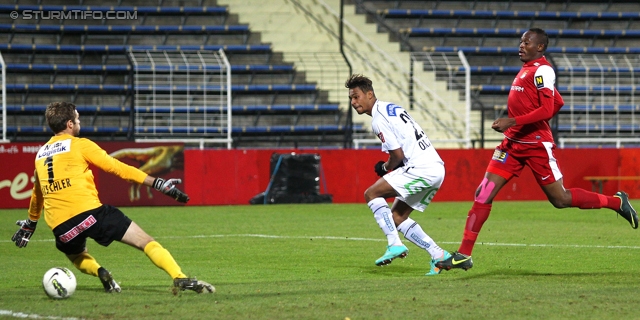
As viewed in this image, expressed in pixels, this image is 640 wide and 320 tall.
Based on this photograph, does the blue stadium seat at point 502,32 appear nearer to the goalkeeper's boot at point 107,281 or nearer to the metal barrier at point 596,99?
the metal barrier at point 596,99

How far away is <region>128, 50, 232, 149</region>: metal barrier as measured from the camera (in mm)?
20719

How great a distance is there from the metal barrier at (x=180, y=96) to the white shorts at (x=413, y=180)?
12.2 meters

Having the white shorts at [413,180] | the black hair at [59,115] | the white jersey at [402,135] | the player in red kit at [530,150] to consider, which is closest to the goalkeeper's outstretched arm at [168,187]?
the black hair at [59,115]

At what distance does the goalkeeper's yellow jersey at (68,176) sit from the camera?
6.93 metres

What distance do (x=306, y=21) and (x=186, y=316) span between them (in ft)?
67.3

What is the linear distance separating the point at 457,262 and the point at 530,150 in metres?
1.24

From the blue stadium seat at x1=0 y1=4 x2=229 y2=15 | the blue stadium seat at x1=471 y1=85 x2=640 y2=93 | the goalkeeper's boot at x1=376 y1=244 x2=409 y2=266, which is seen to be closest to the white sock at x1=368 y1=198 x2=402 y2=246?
the goalkeeper's boot at x1=376 y1=244 x2=409 y2=266

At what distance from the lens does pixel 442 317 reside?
5.86 m

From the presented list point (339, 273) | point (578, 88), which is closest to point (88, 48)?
point (578, 88)

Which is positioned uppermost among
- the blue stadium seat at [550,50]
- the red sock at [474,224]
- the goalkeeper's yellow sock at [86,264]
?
the blue stadium seat at [550,50]

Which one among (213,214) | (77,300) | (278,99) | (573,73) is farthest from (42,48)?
(77,300)

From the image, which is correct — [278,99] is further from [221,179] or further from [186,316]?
[186,316]

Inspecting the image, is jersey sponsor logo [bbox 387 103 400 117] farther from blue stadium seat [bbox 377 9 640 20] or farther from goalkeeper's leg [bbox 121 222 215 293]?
blue stadium seat [bbox 377 9 640 20]

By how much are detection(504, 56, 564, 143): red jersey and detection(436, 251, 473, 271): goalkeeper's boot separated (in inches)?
47.3
